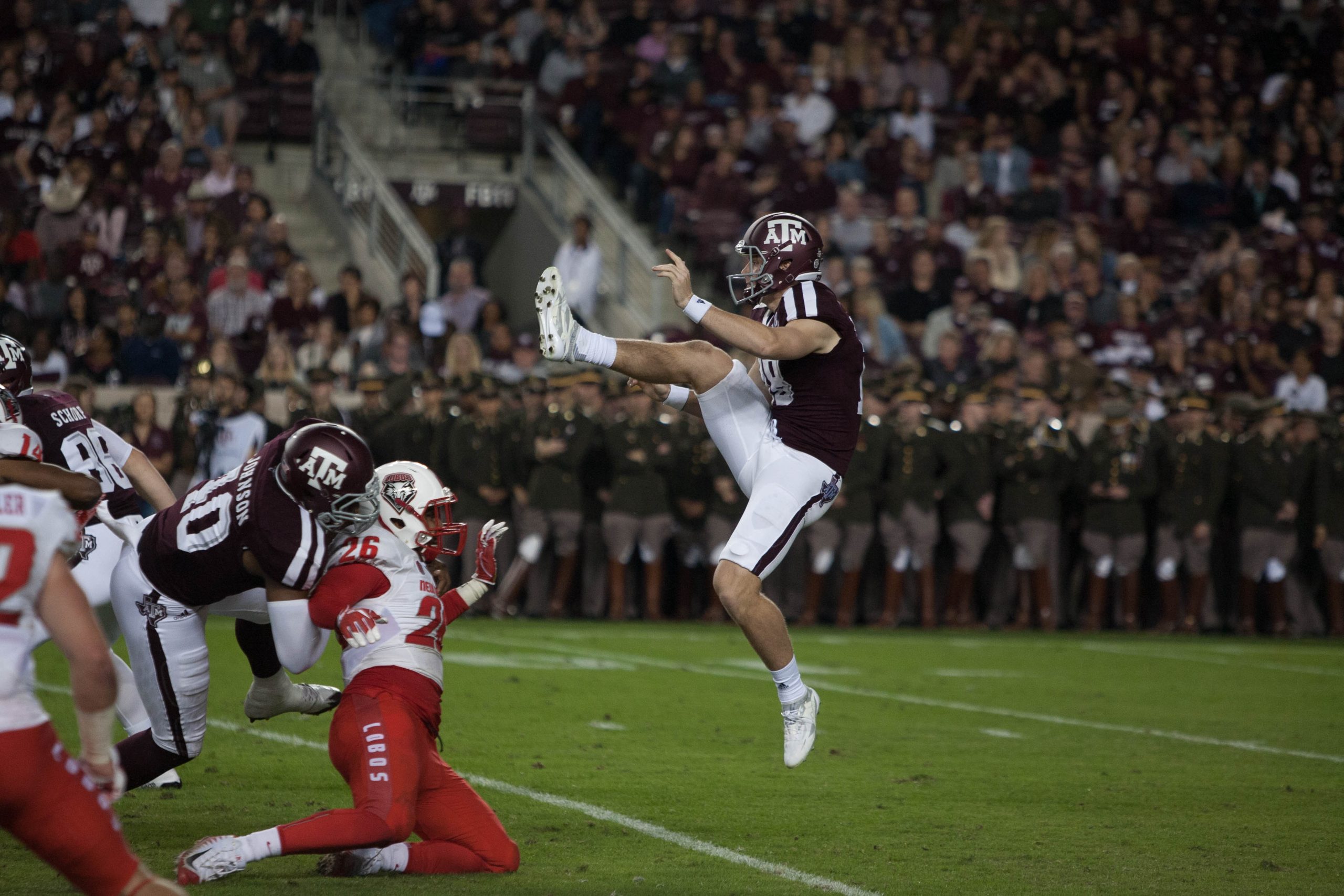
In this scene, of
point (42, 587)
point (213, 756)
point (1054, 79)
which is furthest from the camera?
point (1054, 79)

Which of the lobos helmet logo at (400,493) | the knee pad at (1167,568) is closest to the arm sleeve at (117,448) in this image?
the lobos helmet logo at (400,493)

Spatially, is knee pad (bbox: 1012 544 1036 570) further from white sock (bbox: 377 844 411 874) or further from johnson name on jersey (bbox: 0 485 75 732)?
johnson name on jersey (bbox: 0 485 75 732)

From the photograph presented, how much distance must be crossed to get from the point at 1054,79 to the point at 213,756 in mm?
14470

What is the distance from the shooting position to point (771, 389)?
5992 mm

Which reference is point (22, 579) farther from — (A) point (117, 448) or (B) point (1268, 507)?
(B) point (1268, 507)

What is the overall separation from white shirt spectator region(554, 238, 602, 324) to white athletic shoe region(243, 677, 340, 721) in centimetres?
990

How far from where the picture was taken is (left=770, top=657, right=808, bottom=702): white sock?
568cm

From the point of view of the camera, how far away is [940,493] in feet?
42.1

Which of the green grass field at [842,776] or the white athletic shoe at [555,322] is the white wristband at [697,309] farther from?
the green grass field at [842,776]

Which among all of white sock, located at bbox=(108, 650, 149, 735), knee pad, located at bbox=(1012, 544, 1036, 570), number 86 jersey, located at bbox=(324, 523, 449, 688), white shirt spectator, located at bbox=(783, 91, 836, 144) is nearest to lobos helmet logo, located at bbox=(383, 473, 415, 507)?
number 86 jersey, located at bbox=(324, 523, 449, 688)

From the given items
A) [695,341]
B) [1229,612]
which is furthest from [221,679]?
[1229,612]

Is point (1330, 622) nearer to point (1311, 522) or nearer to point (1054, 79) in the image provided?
point (1311, 522)

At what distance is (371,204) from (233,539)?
11.4m

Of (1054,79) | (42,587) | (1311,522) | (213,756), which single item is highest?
(1054,79)
